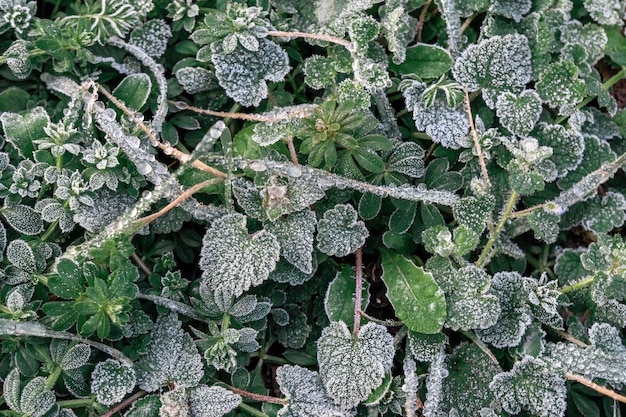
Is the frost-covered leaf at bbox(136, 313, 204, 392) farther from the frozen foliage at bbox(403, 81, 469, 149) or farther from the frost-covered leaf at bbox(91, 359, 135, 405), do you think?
the frozen foliage at bbox(403, 81, 469, 149)

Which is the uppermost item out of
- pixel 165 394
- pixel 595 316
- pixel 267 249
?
pixel 267 249

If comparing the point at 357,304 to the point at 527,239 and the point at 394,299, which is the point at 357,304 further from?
the point at 527,239

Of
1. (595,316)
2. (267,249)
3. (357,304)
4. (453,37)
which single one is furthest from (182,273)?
(595,316)

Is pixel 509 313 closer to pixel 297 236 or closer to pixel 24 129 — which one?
pixel 297 236

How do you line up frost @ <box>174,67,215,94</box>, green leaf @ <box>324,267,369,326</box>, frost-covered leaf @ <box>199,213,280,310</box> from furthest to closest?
frost @ <box>174,67,215,94</box>
green leaf @ <box>324,267,369,326</box>
frost-covered leaf @ <box>199,213,280,310</box>

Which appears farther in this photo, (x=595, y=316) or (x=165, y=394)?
(x=595, y=316)

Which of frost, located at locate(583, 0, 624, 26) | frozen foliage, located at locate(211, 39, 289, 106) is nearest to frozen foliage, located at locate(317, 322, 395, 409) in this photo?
frozen foliage, located at locate(211, 39, 289, 106)

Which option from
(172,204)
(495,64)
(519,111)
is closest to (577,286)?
(519,111)
